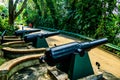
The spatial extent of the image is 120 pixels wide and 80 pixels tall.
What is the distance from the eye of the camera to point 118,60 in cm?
814

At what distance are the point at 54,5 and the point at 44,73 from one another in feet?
49.0

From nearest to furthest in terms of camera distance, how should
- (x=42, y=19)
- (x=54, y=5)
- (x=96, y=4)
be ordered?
(x=96, y=4), (x=54, y=5), (x=42, y=19)

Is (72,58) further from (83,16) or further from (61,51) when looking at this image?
(83,16)

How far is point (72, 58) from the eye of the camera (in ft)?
14.8

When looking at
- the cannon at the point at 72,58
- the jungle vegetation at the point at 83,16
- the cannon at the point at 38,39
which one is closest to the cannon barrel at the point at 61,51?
the cannon at the point at 72,58

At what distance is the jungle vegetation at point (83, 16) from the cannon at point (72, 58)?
7803mm

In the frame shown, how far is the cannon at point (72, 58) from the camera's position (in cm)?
429

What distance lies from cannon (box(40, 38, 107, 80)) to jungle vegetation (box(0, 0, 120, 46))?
25.6 feet

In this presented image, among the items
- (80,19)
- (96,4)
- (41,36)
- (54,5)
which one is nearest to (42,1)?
(54,5)

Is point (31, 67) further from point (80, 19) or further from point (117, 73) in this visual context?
point (80, 19)

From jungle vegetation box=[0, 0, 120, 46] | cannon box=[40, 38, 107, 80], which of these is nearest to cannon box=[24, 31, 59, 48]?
cannon box=[40, 38, 107, 80]

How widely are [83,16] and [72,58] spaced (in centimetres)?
1097

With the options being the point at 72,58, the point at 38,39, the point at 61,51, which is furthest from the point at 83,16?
the point at 61,51

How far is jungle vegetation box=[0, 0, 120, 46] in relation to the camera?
12.8 meters
